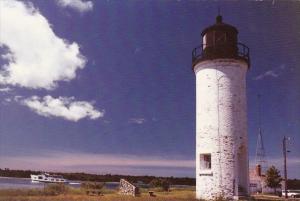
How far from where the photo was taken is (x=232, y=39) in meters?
18.1

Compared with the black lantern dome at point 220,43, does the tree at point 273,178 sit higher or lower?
lower

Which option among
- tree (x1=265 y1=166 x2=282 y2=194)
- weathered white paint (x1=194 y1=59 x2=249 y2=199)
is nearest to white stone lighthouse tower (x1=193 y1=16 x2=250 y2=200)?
weathered white paint (x1=194 y1=59 x2=249 y2=199)

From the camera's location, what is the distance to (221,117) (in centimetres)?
1731

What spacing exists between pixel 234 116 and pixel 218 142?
52.6 inches

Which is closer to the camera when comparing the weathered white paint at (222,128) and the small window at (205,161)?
the weathered white paint at (222,128)

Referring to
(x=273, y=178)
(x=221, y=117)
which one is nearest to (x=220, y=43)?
(x=221, y=117)

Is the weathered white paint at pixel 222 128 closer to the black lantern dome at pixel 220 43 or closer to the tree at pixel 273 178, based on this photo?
the black lantern dome at pixel 220 43

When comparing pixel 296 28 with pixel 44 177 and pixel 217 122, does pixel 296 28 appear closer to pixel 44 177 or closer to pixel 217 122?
pixel 217 122

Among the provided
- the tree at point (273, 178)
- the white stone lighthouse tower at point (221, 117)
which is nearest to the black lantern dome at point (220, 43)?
the white stone lighthouse tower at point (221, 117)

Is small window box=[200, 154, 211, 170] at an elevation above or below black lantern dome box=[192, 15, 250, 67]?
below

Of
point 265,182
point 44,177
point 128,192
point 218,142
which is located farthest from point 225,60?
point 44,177

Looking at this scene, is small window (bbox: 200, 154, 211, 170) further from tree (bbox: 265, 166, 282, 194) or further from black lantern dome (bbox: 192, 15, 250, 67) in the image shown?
tree (bbox: 265, 166, 282, 194)

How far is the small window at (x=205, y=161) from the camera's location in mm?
17672

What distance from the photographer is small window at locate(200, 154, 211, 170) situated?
1767cm
